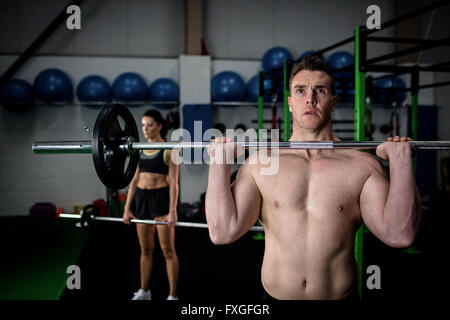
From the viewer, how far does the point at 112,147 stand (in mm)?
1284

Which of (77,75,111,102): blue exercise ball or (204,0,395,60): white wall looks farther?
(204,0,395,60): white wall

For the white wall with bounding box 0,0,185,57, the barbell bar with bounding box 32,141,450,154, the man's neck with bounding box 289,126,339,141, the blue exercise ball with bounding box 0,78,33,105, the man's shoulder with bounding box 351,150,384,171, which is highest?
the white wall with bounding box 0,0,185,57

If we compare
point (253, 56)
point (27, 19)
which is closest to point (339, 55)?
point (253, 56)

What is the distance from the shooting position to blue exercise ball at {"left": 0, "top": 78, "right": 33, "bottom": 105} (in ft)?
14.1

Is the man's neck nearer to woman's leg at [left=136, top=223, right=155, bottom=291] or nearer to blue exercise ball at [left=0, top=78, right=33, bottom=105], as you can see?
woman's leg at [left=136, top=223, right=155, bottom=291]

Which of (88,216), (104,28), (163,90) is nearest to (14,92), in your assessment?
(104,28)

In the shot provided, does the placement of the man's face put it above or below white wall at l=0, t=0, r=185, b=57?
below

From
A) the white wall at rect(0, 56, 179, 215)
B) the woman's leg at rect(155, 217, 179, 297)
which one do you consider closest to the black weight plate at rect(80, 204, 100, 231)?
the woman's leg at rect(155, 217, 179, 297)

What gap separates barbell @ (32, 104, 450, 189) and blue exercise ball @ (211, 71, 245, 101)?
10.8 ft

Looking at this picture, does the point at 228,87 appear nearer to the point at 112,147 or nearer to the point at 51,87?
the point at 51,87

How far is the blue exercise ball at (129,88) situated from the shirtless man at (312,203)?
145 inches

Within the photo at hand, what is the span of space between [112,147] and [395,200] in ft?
3.36

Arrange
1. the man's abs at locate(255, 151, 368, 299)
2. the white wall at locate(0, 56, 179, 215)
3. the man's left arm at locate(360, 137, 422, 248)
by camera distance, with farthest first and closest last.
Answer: the white wall at locate(0, 56, 179, 215) < the man's abs at locate(255, 151, 368, 299) < the man's left arm at locate(360, 137, 422, 248)
